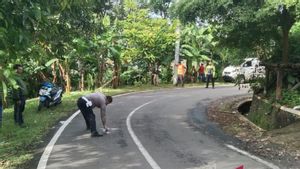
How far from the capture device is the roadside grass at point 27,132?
9852mm

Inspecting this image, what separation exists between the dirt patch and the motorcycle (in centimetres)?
552

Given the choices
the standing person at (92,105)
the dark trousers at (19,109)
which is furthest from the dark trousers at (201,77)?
the standing person at (92,105)

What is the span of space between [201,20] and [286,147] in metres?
6.80

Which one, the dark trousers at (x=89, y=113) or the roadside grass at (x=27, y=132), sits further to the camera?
the dark trousers at (x=89, y=113)

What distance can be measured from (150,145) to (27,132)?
3563 mm

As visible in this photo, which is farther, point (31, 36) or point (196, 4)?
point (196, 4)

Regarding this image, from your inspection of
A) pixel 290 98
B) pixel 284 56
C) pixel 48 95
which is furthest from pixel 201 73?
pixel 290 98

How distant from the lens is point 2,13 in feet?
17.2

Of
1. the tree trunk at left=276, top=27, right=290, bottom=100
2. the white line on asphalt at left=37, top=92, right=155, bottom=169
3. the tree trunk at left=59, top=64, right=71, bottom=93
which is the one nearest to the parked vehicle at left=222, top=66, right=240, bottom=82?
the tree trunk at left=59, top=64, right=71, bottom=93

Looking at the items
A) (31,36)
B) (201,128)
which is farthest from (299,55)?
(31,36)

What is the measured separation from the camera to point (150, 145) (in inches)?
438

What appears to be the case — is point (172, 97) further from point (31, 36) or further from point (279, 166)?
point (31, 36)

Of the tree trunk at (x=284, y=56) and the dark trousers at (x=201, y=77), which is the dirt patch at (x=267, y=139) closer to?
the tree trunk at (x=284, y=56)

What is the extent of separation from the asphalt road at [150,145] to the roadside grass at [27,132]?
0.55m
